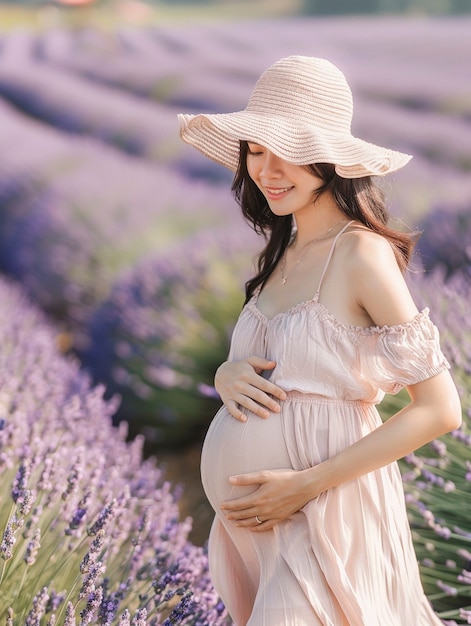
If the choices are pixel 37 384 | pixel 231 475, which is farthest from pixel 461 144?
pixel 231 475

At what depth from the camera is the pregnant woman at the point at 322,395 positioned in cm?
137

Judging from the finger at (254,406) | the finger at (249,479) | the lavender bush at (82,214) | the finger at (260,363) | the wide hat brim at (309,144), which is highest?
the wide hat brim at (309,144)

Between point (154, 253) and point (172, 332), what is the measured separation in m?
0.63

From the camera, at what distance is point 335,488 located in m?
1.42

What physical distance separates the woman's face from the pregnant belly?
0.35 m

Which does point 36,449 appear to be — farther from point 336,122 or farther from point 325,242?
point 336,122

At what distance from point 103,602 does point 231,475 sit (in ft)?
1.02

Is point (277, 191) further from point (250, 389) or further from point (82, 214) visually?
point (82, 214)

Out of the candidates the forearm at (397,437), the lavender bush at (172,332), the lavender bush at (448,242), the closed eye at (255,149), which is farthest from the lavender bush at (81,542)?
the lavender bush at (448,242)

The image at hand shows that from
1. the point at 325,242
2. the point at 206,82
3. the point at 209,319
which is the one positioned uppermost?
the point at 325,242

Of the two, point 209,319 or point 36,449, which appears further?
point 209,319

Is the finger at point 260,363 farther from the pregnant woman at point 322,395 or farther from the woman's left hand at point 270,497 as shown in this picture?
the woman's left hand at point 270,497

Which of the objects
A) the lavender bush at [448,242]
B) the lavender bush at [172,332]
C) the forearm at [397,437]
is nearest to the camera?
the forearm at [397,437]

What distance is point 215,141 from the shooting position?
1687mm
